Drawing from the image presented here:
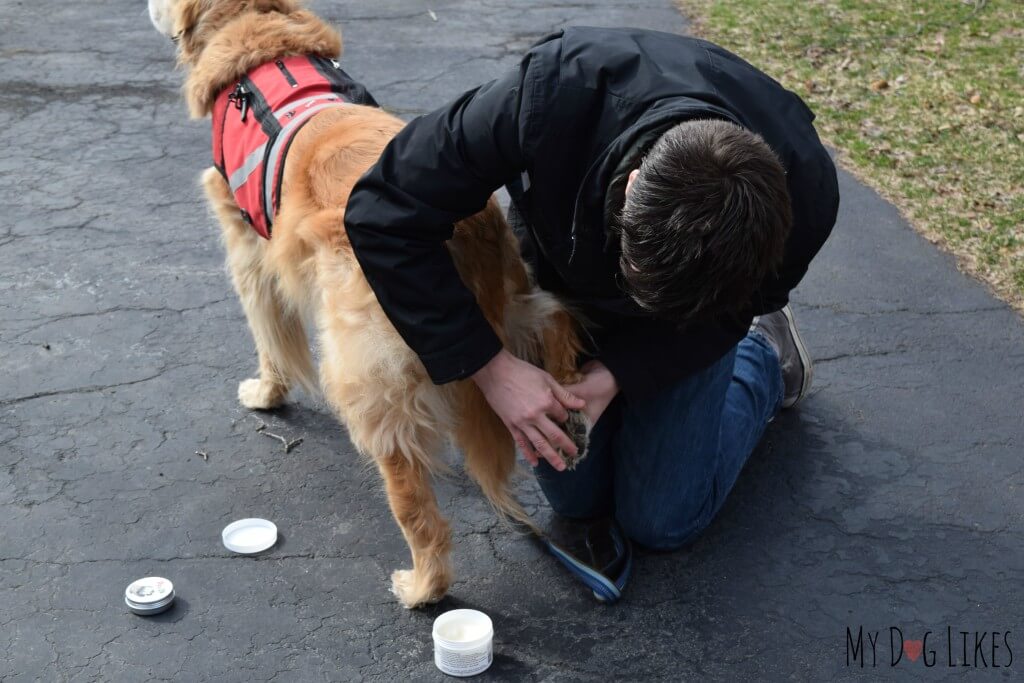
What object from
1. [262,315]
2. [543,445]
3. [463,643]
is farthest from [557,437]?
[262,315]

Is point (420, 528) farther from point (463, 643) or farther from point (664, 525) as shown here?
point (664, 525)

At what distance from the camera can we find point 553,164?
2232mm

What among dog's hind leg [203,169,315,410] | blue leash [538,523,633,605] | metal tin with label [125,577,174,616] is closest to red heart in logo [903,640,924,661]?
blue leash [538,523,633,605]

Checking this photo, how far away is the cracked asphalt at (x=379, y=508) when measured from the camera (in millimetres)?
2629

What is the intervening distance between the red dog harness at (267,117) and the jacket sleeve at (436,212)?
620mm

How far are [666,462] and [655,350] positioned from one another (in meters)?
0.42

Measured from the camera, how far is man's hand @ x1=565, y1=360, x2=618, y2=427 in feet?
8.50

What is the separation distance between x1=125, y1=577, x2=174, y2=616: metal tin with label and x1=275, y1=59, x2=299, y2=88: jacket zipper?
5.09ft

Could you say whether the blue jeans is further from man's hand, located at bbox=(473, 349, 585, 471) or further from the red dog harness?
the red dog harness

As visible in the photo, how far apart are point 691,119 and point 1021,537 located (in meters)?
1.85

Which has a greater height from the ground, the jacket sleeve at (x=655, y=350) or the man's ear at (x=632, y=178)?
the man's ear at (x=632, y=178)

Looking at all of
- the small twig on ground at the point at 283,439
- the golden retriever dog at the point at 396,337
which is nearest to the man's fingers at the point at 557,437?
the golden retriever dog at the point at 396,337

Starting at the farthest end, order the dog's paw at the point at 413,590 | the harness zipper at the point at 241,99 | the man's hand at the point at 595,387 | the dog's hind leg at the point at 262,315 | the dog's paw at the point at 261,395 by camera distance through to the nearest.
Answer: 1. the dog's paw at the point at 261,395
2. the dog's hind leg at the point at 262,315
3. the harness zipper at the point at 241,99
4. the dog's paw at the point at 413,590
5. the man's hand at the point at 595,387

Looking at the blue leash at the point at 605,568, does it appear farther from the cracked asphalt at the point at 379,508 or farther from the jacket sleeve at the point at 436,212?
the jacket sleeve at the point at 436,212
